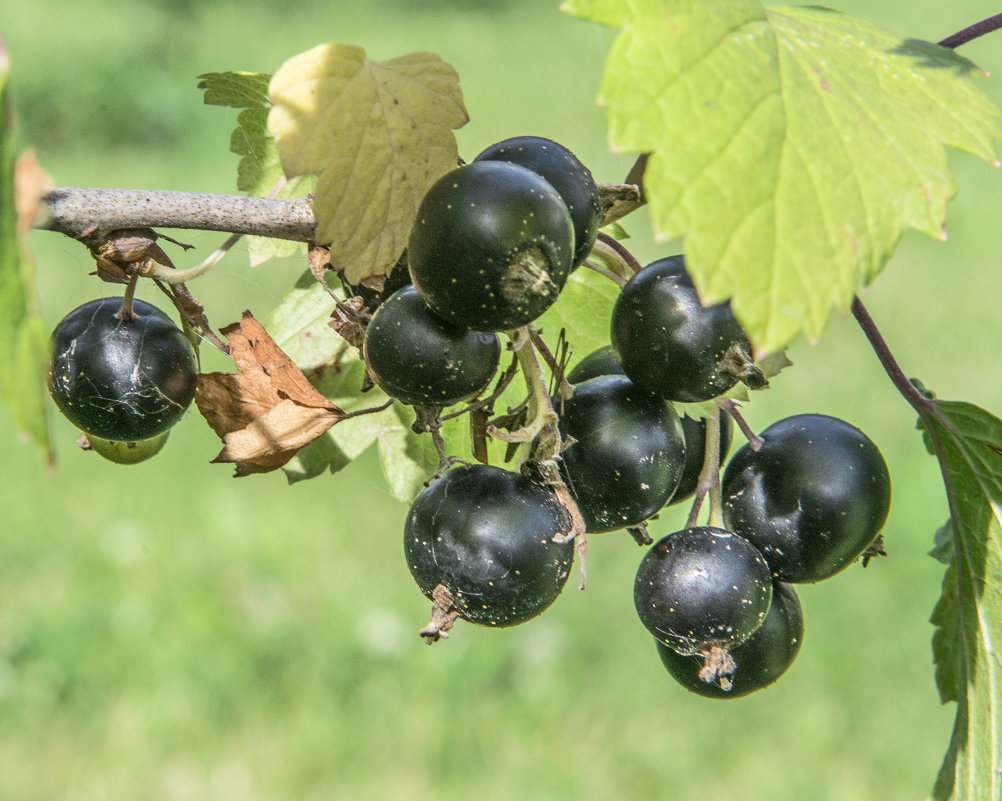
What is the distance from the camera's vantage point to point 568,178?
3.08ft

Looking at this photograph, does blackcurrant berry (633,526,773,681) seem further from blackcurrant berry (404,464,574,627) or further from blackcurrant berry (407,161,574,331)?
blackcurrant berry (407,161,574,331)

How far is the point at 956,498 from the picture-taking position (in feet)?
4.07

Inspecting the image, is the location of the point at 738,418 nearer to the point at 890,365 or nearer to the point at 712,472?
the point at 712,472

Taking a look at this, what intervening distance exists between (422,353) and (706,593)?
0.36m

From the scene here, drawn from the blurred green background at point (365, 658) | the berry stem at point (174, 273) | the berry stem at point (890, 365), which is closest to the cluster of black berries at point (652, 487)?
the berry stem at point (890, 365)

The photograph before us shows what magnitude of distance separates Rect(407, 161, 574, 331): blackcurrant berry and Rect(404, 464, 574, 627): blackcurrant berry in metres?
0.17

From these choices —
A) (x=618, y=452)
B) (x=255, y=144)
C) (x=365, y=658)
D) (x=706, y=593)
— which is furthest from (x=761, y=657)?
(x=365, y=658)

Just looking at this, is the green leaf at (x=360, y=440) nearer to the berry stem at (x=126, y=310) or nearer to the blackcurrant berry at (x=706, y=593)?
the berry stem at (x=126, y=310)

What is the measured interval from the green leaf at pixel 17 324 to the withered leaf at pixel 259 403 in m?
0.45

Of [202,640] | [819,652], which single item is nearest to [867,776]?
[819,652]

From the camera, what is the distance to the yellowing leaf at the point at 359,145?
991 mm

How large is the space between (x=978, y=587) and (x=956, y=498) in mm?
109

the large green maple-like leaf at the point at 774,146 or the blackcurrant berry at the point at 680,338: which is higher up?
the large green maple-like leaf at the point at 774,146

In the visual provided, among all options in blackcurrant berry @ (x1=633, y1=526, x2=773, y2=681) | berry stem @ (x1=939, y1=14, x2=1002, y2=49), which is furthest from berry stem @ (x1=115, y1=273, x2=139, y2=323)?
berry stem @ (x1=939, y1=14, x2=1002, y2=49)
